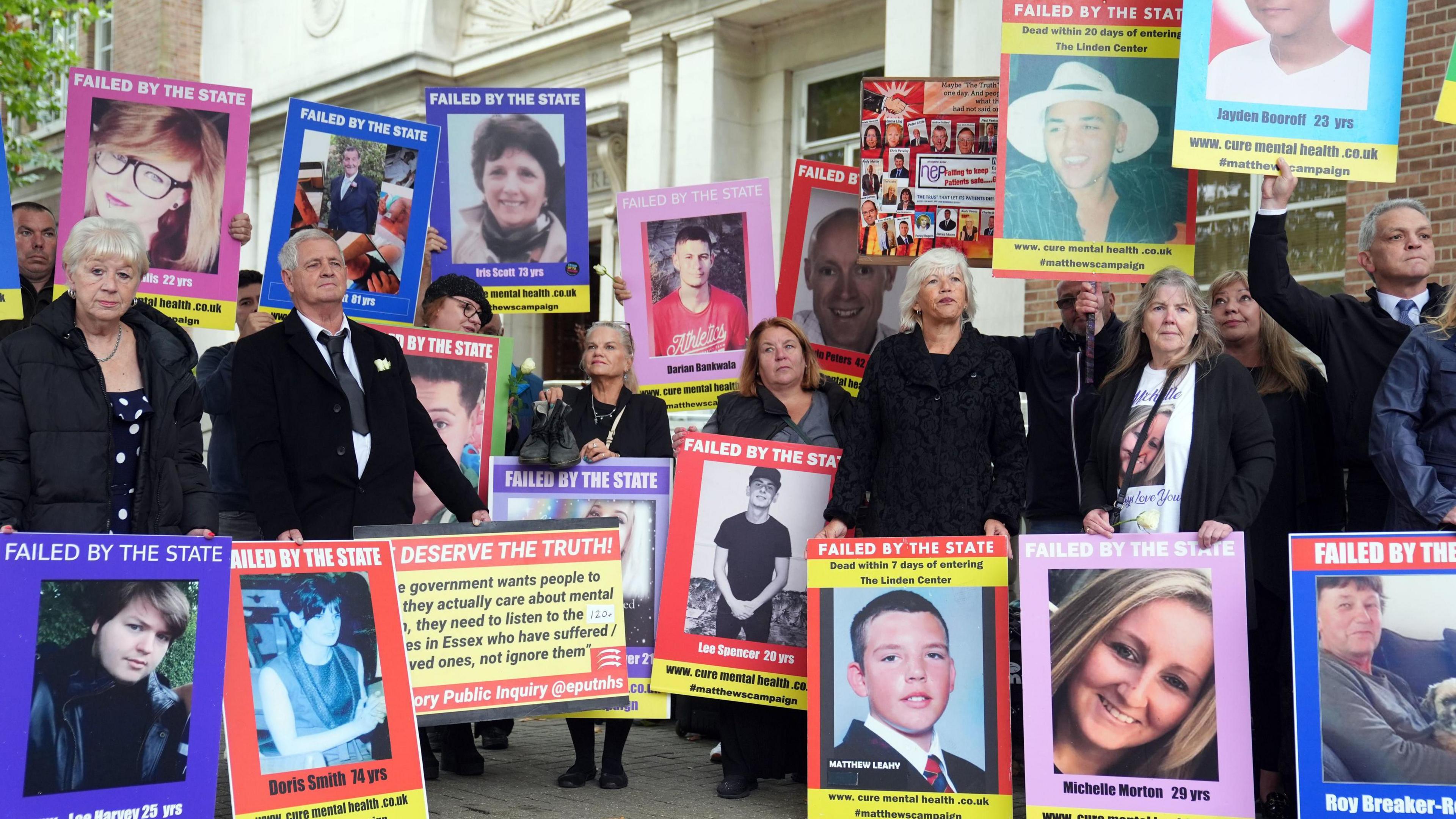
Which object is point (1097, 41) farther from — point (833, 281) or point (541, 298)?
point (541, 298)

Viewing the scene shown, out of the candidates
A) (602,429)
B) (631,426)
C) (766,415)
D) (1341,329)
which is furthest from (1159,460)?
(602,429)

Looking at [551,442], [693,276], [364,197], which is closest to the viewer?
[551,442]

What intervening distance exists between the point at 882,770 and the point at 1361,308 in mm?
2504

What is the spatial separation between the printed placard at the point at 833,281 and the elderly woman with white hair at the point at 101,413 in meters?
3.25

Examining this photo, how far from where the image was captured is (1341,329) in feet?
17.0

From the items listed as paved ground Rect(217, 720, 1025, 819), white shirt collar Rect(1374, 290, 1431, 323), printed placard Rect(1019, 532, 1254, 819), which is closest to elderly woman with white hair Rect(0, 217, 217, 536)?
paved ground Rect(217, 720, 1025, 819)

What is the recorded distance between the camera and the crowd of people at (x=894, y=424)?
14.3ft

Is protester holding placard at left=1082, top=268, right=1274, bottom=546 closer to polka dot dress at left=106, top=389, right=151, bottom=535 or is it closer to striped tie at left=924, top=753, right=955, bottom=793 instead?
striped tie at left=924, top=753, right=955, bottom=793

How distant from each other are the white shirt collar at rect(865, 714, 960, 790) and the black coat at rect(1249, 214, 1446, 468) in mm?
1898

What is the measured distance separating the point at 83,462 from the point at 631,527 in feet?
7.43

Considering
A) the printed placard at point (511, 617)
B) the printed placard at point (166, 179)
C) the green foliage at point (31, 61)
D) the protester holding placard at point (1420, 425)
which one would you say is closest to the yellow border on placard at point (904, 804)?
the printed placard at point (511, 617)

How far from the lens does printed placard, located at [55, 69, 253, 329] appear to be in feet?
19.9

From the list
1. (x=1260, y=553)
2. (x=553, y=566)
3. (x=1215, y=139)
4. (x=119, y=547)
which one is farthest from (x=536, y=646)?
(x=1215, y=139)

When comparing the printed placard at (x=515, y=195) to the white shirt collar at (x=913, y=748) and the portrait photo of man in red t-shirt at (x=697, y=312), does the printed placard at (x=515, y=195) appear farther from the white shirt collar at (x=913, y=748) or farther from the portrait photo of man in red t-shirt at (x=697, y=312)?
the white shirt collar at (x=913, y=748)
